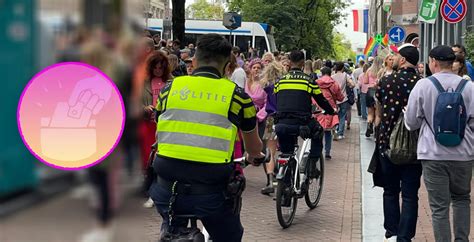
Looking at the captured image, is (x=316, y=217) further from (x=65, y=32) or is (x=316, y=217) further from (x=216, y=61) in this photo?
(x=65, y=32)

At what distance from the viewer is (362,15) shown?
9250 centimetres

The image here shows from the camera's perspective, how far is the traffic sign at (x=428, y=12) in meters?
12.0

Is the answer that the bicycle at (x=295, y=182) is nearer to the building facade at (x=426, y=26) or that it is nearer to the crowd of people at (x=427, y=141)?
the crowd of people at (x=427, y=141)

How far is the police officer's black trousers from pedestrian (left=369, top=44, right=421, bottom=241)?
2.34 meters

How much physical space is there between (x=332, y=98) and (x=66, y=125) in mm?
11158

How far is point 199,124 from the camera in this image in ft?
11.2

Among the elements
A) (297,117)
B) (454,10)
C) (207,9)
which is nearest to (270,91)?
(297,117)

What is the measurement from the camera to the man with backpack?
16.7 ft

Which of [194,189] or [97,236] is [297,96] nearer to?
[194,189]

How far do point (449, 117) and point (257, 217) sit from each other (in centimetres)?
322

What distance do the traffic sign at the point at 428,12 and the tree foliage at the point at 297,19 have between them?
1247 inches

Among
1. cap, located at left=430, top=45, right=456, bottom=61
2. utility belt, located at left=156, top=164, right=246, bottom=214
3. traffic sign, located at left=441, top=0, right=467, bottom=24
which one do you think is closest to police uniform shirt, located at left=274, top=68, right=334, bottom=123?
cap, located at left=430, top=45, right=456, bottom=61

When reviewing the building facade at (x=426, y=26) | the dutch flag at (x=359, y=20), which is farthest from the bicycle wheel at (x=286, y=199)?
the dutch flag at (x=359, y=20)

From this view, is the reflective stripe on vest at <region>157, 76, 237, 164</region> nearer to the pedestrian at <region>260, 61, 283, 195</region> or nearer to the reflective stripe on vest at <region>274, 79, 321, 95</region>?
the reflective stripe on vest at <region>274, 79, 321, 95</region>
